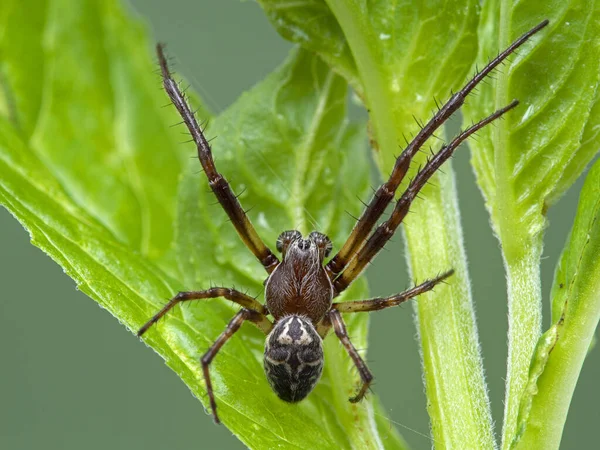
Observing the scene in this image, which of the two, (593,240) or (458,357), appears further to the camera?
(458,357)

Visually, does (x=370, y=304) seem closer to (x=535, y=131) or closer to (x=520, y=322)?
(x=520, y=322)

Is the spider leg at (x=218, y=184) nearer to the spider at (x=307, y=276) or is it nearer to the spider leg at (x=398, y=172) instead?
the spider at (x=307, y=276)

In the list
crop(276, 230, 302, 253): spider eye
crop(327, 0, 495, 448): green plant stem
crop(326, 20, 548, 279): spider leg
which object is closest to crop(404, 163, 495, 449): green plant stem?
crop(327, 0, 495, 448): green plant stem

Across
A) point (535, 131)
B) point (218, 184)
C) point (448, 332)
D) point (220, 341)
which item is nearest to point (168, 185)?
point (218, 184)

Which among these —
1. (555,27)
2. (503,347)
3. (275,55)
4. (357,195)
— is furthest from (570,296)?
(275,55)

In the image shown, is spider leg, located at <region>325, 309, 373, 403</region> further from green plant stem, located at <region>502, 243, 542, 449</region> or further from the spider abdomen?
green plant stem, located at <region>502, 243, 542, 449</region>

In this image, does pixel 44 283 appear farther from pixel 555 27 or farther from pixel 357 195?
pixel 555 27
